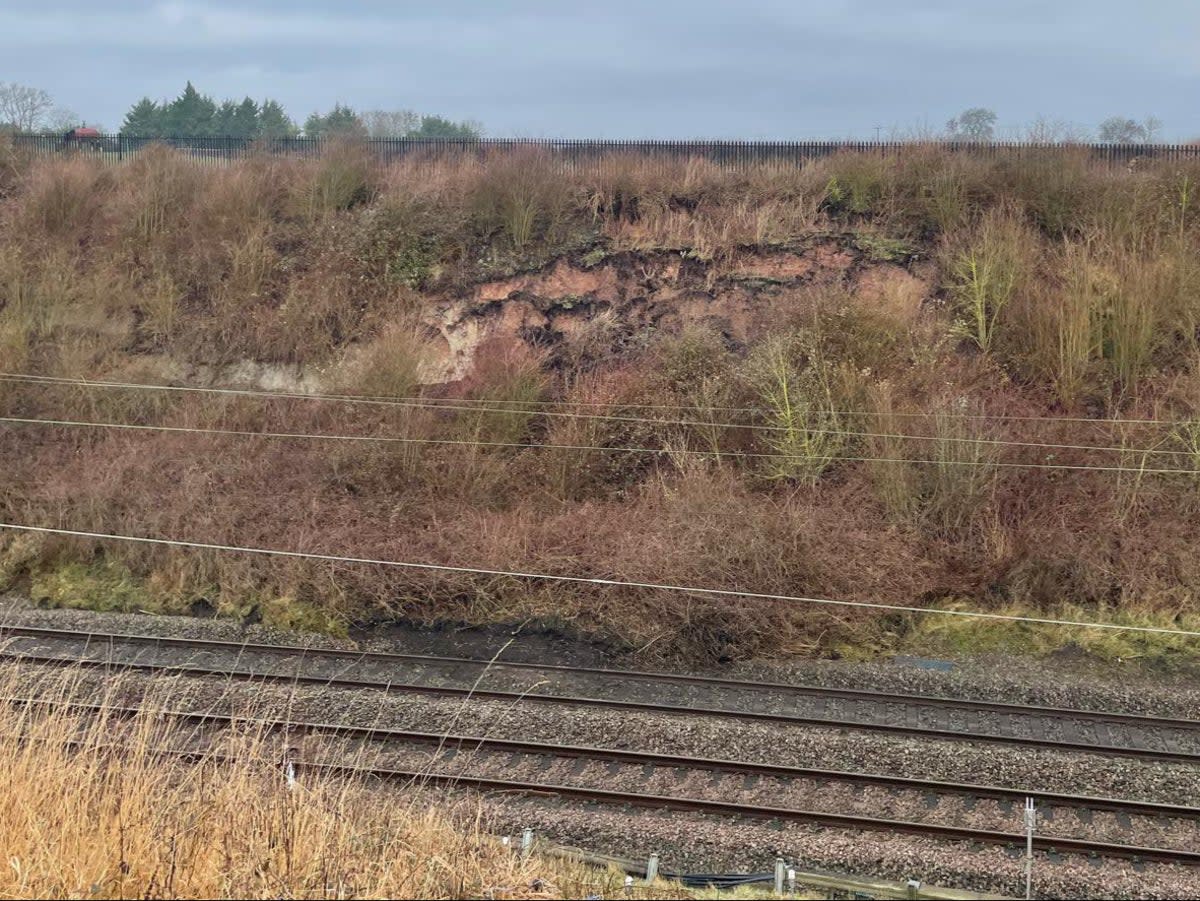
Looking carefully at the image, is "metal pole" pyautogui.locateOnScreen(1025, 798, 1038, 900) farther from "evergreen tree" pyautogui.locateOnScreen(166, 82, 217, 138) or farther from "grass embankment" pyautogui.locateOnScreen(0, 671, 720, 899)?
"evergreen tree" pyautogui.locateOnScreen(166, 82, 217, 138)

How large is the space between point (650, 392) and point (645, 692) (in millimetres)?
6472

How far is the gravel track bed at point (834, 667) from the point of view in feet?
43.0

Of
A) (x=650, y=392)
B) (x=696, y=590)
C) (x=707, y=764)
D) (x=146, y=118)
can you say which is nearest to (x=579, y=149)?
(x=650, y=392)

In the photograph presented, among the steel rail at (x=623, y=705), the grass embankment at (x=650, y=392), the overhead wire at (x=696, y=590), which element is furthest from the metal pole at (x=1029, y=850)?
the grass embankment at (x=650, y=392)

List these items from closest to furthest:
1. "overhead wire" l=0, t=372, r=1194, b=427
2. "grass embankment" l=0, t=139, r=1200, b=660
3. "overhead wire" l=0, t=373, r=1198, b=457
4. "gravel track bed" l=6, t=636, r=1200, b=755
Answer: "gravel track bed" l=6, t=636, r=1200, b=755, "grass embankment" l=0, t=139, r=1200, b=660, "overhead wire" l=0, t=373, r=1198, b=457, "overhead wire" l=0, t=372, r=1194, b=427

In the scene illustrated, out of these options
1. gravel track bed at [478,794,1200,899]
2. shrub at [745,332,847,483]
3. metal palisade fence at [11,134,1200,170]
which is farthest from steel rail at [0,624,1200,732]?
metal palisade fence at [11,134,1200,170]

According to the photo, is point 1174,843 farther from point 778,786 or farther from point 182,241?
point 182,241

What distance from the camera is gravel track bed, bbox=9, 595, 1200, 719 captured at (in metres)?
13.1

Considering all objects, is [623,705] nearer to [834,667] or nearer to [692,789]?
[692,789]

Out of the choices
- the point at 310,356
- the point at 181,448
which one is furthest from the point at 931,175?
the point at 181,448

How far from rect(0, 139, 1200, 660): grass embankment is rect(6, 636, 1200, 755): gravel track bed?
1.35m

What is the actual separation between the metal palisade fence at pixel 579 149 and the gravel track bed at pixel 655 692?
13.3m

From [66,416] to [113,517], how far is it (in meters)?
3.43

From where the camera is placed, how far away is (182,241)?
23469 millimetres
